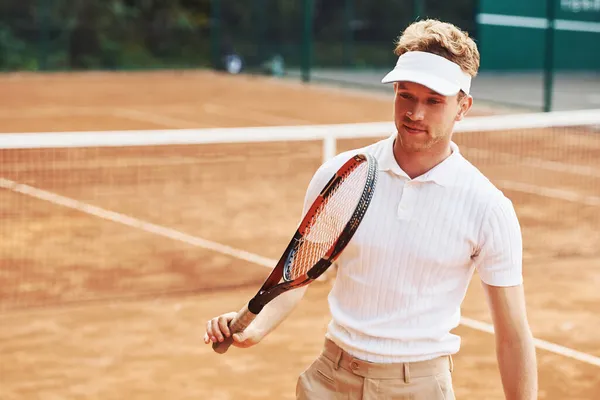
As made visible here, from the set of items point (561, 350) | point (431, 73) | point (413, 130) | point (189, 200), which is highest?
point (431, 73)

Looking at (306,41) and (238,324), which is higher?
(238,324)

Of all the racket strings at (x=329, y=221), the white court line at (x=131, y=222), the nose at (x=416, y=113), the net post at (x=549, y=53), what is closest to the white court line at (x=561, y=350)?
the white court line at (x=131, y=222)

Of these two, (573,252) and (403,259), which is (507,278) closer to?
(403,259)

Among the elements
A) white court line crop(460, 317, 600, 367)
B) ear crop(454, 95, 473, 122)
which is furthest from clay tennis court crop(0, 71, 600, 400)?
ear crop(454, 95, 473, 122)

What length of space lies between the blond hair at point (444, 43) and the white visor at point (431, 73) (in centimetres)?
2

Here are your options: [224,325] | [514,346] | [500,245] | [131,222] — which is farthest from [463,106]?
[131,222]

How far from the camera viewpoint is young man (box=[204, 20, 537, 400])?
263 centimetres

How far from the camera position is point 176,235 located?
28.1 feet

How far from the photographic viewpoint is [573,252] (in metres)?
8.19

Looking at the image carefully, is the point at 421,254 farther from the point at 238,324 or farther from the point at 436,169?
the point at 238,324

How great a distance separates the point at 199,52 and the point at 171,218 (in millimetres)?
23174

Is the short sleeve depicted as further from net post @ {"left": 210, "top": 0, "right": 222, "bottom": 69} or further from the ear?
net post @ {"left": 210, "top": 0, "right": 222, "bottom": 69}

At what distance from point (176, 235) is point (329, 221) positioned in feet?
19.3

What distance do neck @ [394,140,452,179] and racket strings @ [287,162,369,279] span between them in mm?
114
